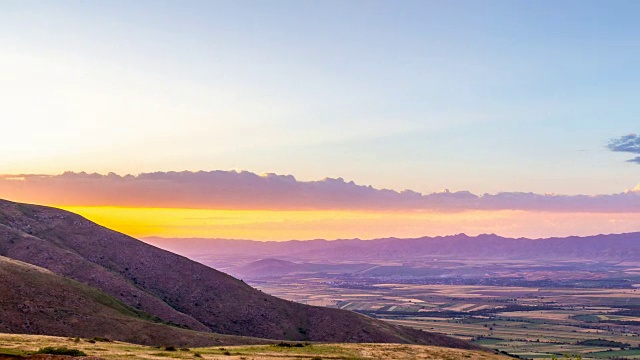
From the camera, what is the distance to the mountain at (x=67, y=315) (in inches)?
3728

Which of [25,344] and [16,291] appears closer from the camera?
[25,344]

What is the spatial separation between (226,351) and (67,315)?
3822 cm

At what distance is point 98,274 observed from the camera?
13750cm

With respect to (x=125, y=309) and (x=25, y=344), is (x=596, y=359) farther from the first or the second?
(x=25, y=344)

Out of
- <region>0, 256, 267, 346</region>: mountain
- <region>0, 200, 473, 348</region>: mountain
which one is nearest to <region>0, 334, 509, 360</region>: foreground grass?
<region>0, 256, 267, 346</region>: mountain

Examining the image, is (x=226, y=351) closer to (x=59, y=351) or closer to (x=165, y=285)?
(x=59, y=351)

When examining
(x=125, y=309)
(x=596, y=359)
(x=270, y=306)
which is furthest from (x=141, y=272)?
(x=596, y=359)

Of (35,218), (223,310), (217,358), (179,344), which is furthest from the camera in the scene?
(35,218)

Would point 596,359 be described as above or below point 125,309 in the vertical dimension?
below

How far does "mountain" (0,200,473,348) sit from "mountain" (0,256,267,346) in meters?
18.7

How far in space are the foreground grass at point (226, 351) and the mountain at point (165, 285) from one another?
4474cm

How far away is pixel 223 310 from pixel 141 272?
79.1 ft

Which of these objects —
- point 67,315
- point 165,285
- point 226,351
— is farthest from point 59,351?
point 165,285

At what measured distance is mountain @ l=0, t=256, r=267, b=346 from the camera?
94.7 m
